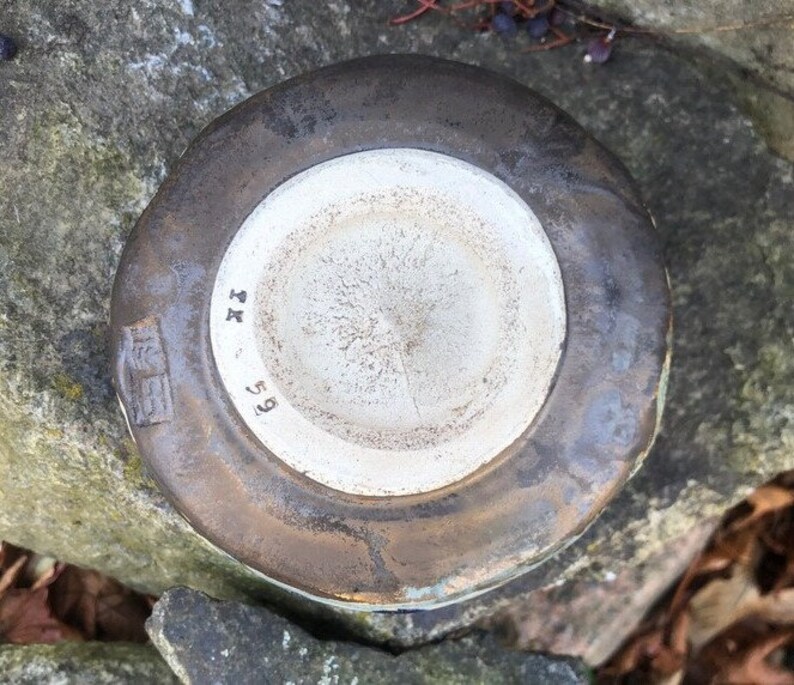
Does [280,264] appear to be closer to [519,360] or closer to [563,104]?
[519,360]

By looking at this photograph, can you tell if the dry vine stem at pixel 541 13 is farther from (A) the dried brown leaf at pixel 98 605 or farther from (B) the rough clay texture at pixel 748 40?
(A) the dried brown leaf at pixel 98 605

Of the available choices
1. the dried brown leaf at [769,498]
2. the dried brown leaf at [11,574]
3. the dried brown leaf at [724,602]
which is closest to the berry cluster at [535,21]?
the dried brown leaf at [769,498]

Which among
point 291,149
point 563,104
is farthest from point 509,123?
point 563,104

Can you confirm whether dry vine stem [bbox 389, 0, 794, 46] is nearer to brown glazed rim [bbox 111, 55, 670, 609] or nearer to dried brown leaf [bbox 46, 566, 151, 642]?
brown glazed rim [bbox 111, 55, 670, 609]

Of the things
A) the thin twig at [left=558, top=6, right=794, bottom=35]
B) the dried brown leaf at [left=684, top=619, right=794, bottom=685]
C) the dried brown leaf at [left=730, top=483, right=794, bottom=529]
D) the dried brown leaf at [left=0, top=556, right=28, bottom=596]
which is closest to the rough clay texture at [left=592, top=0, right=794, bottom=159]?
the thin twig at [left=558, top=6, right=794, bottom=35]

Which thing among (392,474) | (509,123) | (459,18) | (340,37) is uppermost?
(459,18)

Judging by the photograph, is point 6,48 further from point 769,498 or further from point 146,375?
point 769,498
